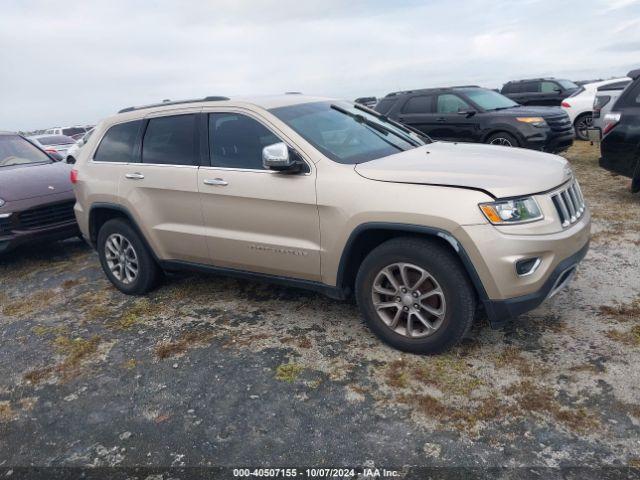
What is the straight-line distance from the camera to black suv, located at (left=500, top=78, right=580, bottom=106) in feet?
53.4

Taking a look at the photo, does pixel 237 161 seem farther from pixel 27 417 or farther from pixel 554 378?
pixel 554 378

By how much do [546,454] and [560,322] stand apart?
Result: 1452mm

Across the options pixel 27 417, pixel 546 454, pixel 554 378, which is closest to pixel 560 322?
pixel 554 378

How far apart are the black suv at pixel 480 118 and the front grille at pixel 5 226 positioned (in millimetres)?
7260

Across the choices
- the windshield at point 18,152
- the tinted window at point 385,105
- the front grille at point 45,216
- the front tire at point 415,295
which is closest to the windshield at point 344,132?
the front tire at point 415,295

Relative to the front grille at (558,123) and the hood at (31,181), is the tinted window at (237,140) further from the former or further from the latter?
the front grille at (558,123)

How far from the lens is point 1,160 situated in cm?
703

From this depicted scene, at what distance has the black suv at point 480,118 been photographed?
367 inches

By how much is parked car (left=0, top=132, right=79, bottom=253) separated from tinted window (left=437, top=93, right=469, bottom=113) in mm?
6740

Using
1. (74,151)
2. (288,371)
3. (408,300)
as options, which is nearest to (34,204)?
(288,371)

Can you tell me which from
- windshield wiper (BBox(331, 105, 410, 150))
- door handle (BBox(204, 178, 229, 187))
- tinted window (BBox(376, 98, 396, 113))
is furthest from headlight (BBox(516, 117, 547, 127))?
door handle (BBox(204, 178, 229, 187))

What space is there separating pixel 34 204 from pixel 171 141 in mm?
2757

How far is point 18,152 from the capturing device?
24.0 ft

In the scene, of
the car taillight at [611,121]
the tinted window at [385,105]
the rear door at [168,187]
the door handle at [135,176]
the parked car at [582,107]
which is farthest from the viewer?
the parked car at [582,107]
